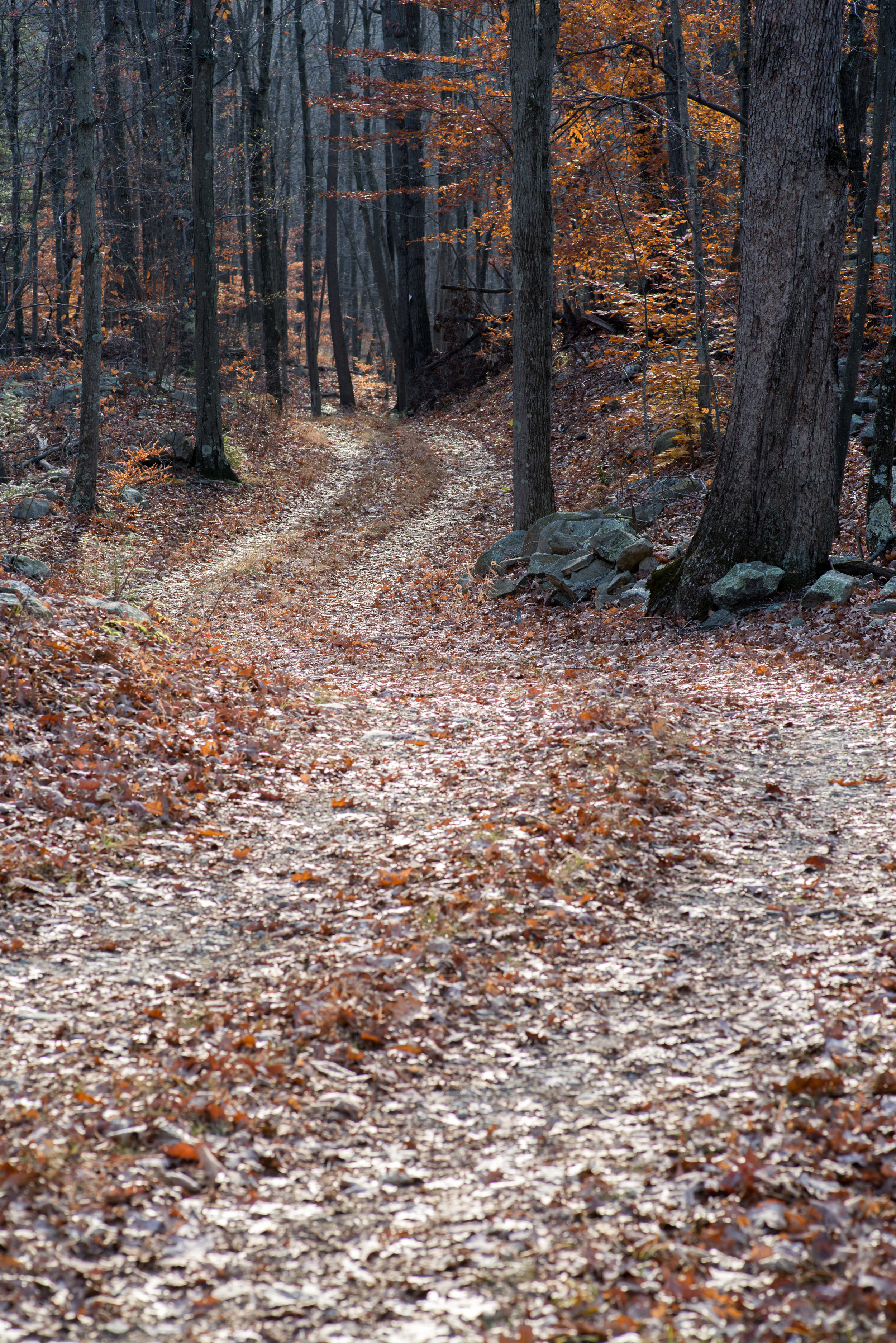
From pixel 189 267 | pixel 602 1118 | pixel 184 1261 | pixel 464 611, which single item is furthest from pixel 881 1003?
pixel 189 267

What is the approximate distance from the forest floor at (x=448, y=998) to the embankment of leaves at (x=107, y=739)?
3 centimetres

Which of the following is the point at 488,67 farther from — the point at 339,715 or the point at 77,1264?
the point at 77,1264

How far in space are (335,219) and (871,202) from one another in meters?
21.1

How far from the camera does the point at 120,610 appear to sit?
29.5 feet

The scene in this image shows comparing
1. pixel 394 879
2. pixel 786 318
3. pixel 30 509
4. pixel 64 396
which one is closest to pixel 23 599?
pixel 394 879

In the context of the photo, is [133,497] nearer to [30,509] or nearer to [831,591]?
[30,509]

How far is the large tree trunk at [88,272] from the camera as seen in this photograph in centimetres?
1232

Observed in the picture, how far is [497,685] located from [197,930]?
4781mm

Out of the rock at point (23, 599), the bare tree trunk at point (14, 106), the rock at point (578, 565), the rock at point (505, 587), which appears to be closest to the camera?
the rock at point (23, 599)

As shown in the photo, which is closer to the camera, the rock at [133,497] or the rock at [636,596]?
the rock at [636,596]

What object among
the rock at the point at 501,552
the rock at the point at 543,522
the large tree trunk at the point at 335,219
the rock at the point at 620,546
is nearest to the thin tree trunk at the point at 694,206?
the rock at the point at 543,522

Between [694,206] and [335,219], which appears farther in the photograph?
[335,219]

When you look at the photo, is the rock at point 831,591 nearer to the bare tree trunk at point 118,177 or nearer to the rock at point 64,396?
the rock at point 64,396

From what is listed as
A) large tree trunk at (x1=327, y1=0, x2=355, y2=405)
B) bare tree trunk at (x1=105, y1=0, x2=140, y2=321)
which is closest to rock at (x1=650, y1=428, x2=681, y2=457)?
bare tree trunk at (x1=105, y1=0, x2=140, y2=321)
